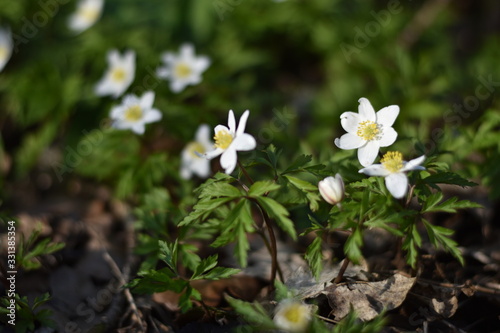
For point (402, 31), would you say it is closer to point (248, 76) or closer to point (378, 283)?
point (248, 76)

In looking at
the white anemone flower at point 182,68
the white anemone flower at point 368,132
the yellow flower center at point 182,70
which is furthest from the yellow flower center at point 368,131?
the yellow flower center at point 182,70

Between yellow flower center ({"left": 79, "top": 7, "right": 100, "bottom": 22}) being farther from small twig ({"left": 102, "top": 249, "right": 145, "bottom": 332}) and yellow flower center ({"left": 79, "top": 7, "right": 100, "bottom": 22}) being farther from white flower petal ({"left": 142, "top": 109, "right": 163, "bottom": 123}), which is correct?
small twig ({"left": 102, "top": 249, "right": 145, "bottom": 332})

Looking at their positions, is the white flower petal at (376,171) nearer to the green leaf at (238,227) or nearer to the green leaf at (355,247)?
the green leaf at (355,247)

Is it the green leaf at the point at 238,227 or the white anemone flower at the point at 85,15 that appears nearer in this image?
the green leaf at the point at 238,227

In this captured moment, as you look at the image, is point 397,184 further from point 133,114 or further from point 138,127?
point 133,114

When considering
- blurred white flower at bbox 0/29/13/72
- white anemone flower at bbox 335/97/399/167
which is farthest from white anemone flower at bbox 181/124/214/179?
blurred white flower at bbox 0/29/13/72

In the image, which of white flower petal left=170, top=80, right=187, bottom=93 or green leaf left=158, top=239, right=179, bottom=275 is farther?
white flower petal left=170, top=80, right=187, bottom=93
